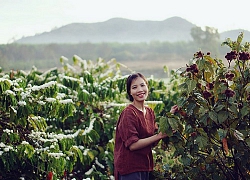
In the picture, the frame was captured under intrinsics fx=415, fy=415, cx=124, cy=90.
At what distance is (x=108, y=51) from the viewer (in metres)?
7.91

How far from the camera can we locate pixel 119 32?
825cm

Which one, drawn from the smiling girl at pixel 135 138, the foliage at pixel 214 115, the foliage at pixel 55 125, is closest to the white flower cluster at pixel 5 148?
the foliage at pixel 55 125

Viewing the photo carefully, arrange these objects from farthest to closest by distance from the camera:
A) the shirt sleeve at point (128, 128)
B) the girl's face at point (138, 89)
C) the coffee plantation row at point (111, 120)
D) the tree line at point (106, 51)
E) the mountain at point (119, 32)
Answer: the mountain at point (119, 32) → the tree line at point (106, 51) → the girl's face at point (138, 89) → the shirt sleeve at point (128, 128) → the coffee plantation row at point (111, 120)

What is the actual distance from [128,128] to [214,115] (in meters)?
0.55

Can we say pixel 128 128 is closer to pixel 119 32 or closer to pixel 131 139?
pixel 131 139

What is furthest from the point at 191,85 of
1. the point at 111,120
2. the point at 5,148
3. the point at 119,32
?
the point at 119,32

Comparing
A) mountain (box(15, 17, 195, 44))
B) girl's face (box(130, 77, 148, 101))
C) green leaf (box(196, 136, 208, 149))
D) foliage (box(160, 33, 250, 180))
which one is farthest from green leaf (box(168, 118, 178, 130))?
mountain (box(15, 17, 195, 44))

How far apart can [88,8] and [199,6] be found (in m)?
1.68

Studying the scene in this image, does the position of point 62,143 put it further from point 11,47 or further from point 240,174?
point 11,47

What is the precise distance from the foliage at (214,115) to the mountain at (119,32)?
4995 millimetres

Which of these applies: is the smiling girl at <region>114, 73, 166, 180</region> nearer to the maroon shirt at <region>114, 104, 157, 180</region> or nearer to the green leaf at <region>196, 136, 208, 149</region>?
the maroon shirt at <region>114, 104, 157, 180</region>

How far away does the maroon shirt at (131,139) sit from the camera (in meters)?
2.47

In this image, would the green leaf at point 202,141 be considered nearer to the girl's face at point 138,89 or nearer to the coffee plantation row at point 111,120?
the coffee plantation row at point 111,120

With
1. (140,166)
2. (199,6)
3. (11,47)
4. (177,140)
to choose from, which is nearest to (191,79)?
(177,140)
